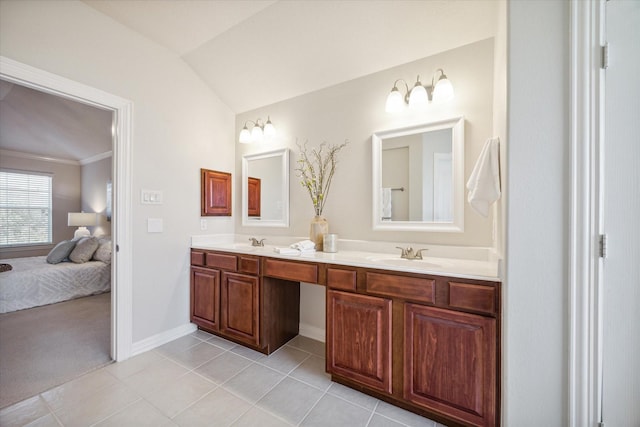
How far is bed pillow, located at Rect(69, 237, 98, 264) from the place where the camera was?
383cm

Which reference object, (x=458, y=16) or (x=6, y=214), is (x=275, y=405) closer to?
(x=458, y=16)

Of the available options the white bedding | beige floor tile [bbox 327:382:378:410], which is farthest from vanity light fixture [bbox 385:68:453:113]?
the white bedding

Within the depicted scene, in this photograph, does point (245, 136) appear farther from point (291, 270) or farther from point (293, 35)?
point (291, 270)

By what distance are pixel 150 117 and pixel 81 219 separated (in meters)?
4.27

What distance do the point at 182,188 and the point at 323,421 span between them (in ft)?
7.43

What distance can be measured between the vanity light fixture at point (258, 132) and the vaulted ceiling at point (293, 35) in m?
0.23

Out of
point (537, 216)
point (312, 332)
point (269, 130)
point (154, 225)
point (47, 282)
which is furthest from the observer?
point (47, 282)

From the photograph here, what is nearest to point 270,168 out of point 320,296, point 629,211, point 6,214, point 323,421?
point 320,296

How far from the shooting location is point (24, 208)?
4.93m

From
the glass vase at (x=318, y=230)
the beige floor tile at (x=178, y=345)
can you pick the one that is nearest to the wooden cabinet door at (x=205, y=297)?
the beige floor tile at (x=178, y=345)

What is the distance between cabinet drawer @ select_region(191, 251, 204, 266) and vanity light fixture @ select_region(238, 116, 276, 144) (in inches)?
51.3

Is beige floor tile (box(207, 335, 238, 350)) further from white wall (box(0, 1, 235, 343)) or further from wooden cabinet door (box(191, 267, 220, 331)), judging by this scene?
white wall (box(0, 1, 235, 343))

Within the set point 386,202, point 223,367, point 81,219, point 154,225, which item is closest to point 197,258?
point 154,225

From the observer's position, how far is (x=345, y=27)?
193 cm
